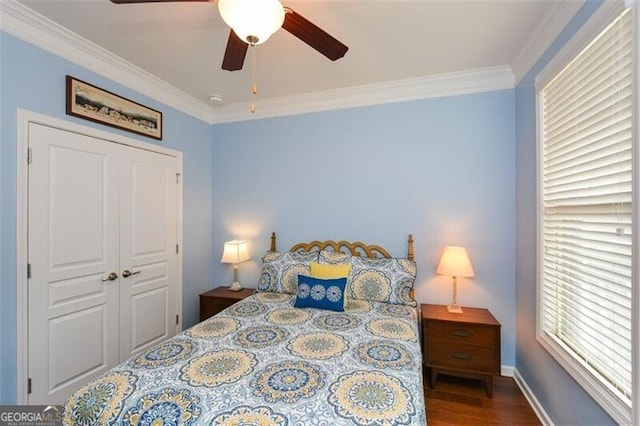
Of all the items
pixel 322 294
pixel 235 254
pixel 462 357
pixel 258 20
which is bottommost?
pixel 462 357

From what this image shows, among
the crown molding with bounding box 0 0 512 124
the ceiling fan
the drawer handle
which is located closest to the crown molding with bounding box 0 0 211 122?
the crown molding with bounding box 0 0 512 124

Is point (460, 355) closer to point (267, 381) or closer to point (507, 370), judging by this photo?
point (507, 370)

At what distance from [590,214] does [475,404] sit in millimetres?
1576

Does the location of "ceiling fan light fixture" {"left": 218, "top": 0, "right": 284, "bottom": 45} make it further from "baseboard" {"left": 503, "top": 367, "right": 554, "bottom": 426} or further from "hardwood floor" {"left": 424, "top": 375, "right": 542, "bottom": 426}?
"baseboard" {"left": 503, "top": 367, "right": 554, "bottom": 426}

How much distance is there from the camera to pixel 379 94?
114 inches

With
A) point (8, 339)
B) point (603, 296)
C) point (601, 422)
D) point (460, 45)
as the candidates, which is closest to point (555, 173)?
point (603, 296)

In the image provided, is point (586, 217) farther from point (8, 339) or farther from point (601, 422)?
point (8, 339)

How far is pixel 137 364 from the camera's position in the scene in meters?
1.43

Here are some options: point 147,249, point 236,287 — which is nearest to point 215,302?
point 236,287

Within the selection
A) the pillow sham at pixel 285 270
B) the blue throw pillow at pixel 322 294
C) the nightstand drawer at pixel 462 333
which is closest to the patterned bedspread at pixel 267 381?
the blue throw pillow at pixel 322 294

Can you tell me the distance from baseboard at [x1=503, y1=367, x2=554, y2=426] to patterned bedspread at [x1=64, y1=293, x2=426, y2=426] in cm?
106

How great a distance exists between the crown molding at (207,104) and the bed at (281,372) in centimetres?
185

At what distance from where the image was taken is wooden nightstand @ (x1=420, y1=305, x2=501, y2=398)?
224 centimetres

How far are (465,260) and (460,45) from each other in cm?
168
